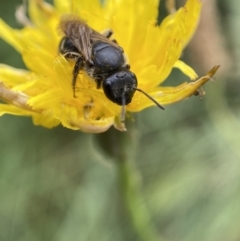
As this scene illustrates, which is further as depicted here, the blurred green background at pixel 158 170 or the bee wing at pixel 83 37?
the blurred green background at pixel 158 170

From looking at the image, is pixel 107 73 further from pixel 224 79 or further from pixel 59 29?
pixel 224 79

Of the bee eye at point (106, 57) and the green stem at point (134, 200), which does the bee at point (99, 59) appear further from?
the green stem at point (134, 200)

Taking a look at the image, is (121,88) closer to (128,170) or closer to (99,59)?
(99,59)

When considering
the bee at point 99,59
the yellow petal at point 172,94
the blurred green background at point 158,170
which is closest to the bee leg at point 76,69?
the bee at point 99,59

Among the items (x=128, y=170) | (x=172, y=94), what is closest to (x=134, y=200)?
(x=128, y=170)

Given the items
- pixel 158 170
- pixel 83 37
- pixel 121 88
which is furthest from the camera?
pixel 158 170

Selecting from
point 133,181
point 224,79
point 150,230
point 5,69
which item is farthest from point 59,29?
point 224,79
